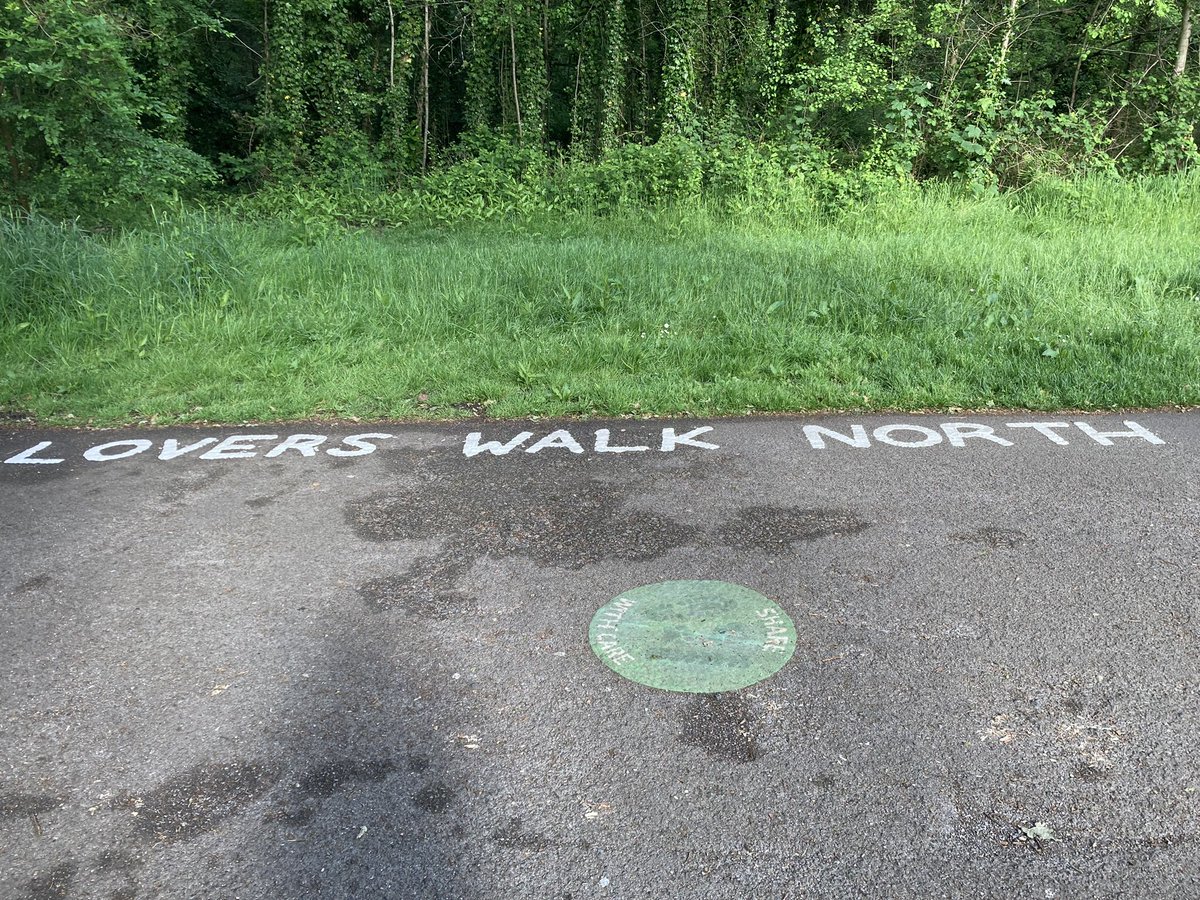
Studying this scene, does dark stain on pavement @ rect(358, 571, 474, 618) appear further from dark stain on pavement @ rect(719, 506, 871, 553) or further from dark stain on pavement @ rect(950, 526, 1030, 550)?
dark stain on pavement @ rect(950, 526, 1030, 550)

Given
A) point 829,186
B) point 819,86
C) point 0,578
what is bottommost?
point 0,578

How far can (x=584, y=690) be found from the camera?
3.25m

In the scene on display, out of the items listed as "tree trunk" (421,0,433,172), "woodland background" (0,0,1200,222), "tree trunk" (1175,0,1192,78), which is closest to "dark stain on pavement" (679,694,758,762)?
"woodland background" (0,0,1200,222)

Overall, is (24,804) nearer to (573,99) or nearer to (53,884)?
(53,884)

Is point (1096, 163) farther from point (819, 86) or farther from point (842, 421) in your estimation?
point (842, 421)

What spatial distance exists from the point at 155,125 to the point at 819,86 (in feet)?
41.6

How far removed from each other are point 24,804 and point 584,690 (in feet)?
5.60

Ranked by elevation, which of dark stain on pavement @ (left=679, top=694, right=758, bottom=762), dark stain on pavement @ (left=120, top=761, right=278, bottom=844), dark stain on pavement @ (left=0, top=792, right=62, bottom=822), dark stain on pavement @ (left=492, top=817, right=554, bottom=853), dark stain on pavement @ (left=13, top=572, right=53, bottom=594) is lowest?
dark stain on pavement @ (left=13, top=572, right=53, bottom=594)

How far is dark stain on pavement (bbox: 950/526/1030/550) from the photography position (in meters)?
4.30

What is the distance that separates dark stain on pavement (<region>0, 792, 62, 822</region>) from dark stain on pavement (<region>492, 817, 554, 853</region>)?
51.2 inches

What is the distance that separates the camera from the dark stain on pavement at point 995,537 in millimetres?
4301

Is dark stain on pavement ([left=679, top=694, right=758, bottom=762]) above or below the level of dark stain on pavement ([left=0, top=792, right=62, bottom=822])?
above

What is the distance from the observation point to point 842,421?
20.5ft

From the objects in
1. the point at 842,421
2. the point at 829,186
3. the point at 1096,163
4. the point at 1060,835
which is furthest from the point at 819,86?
the point at 1060,835
